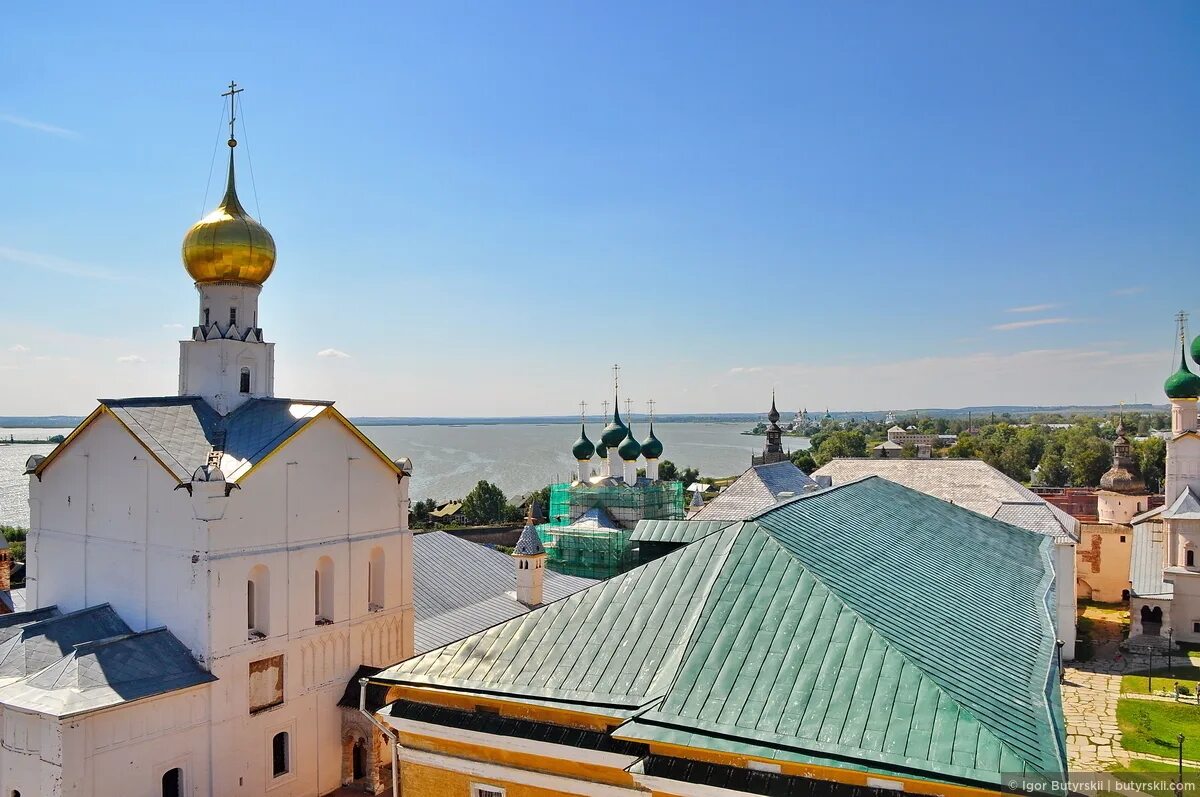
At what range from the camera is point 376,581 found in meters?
13.7

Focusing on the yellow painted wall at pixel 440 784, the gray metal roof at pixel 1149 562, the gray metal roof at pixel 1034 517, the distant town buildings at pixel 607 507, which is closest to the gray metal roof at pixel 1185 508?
the gray metal roof at pixel 1149 562

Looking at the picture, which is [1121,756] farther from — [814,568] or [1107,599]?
[1107,599]

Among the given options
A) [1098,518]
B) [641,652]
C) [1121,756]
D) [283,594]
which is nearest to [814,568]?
[641,652]

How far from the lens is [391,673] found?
8.30 meters

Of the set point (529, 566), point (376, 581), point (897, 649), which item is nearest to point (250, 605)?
point (376, 581)

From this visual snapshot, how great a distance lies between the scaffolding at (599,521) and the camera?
87.1 ft

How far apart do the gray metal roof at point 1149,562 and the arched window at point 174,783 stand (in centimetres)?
2721

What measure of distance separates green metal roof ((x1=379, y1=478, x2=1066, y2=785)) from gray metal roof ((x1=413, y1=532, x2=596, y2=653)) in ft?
20.0

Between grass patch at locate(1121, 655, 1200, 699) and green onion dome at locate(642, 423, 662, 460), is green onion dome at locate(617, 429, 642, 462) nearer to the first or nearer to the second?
green onion dome at locate(642, 423, 662, 460)

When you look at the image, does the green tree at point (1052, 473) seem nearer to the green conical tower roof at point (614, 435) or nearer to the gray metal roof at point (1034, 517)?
the gray metal roof at point (1034, 517)

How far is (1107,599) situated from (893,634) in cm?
2993

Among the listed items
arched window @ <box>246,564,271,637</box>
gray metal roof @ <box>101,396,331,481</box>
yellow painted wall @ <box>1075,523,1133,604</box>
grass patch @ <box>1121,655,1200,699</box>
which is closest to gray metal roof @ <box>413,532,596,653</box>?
arched window @ <box>246,564,271,637</box>

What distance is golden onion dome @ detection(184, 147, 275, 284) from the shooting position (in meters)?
13.2

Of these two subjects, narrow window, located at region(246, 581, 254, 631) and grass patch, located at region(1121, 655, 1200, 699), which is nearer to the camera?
narrow window, located at region(246, 581, 254, 631)
